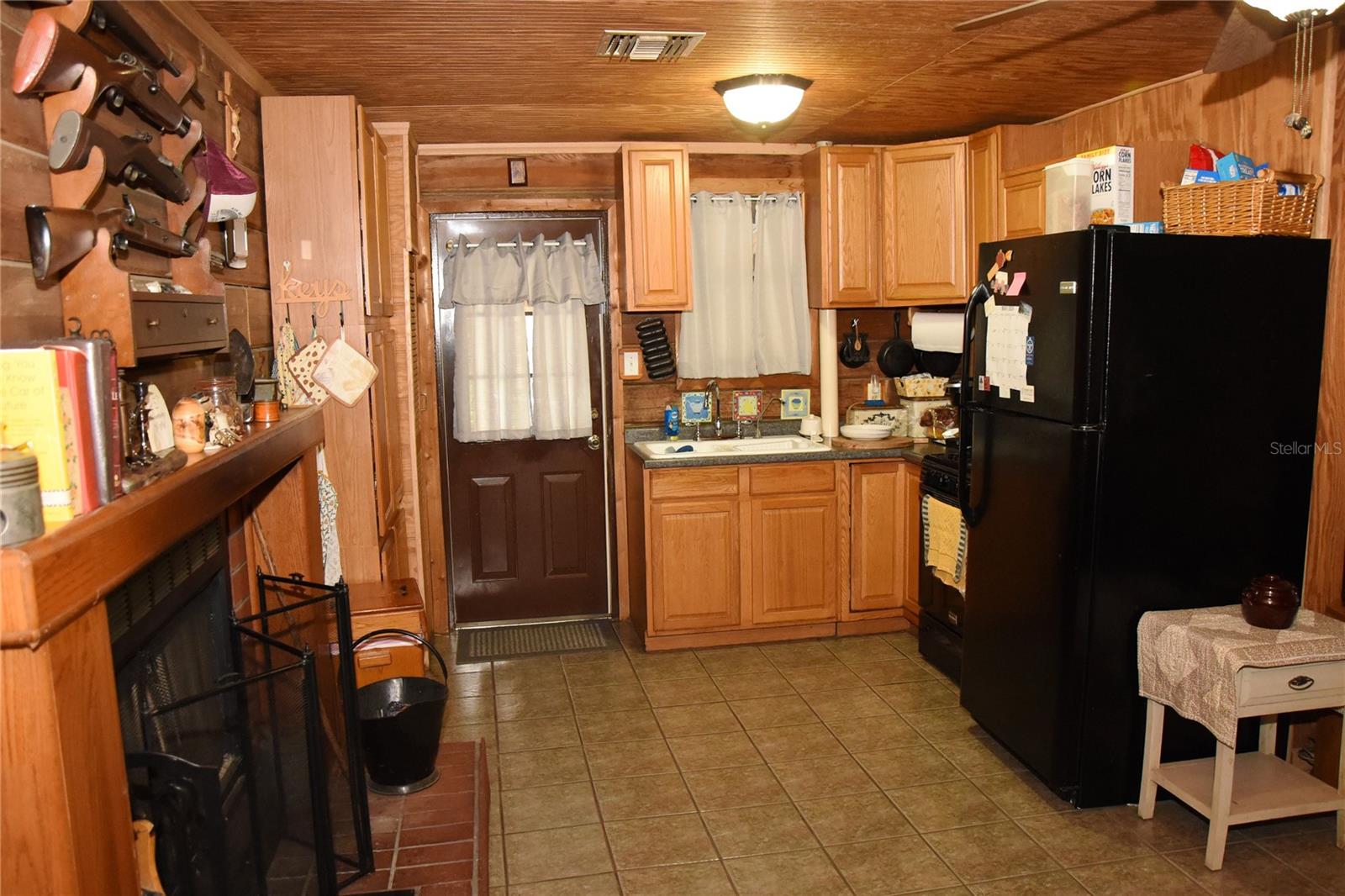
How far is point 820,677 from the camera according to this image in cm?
422

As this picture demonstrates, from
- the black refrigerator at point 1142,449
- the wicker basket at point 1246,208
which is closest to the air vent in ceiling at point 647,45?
the black refrigerator at point 1142,449

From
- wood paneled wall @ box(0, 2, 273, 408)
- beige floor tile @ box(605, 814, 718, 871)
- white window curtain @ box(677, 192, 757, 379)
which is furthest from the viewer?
white window curtain @ box(677, 192, 757, 379)

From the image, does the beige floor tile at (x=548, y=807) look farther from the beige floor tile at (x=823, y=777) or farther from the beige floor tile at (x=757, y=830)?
the beige floor tile at (x=823, y=777)

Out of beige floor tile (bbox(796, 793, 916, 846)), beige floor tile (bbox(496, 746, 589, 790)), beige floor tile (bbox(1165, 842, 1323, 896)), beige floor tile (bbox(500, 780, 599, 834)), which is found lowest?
beige floor tile (bbox(500, 780, 599, 834))

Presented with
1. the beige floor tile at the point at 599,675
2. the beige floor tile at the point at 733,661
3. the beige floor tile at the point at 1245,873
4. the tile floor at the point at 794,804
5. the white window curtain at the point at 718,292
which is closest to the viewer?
the beige floor tile at the point at 1245,873

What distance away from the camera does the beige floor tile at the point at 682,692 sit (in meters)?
4.00

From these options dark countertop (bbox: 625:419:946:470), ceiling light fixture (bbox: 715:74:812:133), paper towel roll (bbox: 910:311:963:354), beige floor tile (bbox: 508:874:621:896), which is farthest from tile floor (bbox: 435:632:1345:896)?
ceiling light fixture (bbox: 715:74:812:133)

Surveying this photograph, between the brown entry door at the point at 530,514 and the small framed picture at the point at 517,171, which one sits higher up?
the small framed picture at the point at 517,171

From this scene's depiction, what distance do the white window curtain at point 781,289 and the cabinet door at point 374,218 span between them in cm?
179

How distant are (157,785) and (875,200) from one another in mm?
3884

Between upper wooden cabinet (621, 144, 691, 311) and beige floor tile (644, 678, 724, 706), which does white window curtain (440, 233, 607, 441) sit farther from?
beige floor tile (644, 678, 724, 706)

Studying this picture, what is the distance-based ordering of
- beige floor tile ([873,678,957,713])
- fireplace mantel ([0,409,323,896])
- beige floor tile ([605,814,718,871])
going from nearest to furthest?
fireplace mantel ([0,409,323,896]) < beige floor tile ([605,814,718,871]) < beige floor tile ([873,678,957,713])

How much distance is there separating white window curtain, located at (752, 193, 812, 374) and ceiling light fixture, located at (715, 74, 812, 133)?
126cm

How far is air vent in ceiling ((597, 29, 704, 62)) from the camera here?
2.96 meters
